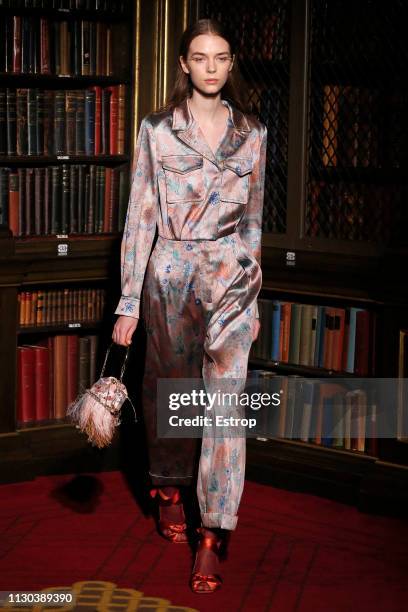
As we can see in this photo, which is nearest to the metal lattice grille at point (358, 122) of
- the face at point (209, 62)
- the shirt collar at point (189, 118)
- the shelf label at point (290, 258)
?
the shelf label at point (290, 258)

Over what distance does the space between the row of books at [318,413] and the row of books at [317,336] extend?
0.09 m

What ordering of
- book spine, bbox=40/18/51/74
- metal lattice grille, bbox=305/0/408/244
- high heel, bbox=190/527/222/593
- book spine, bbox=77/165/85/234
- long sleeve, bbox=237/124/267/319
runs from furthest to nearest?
1. book spine, bbox=77/165/85/234
2. book spine, bbox=40/18/51/74
3. metal lattice grille, bbox=305/0/408/244
4. long sleeve, bbox=237/124/267/319
5. high heel, bbox=190/527/222/593

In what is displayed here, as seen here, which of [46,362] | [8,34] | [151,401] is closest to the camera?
[151,401]

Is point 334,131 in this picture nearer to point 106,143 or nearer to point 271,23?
point 271,23

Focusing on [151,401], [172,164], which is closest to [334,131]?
[172,164]

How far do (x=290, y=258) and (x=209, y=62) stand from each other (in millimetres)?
1293

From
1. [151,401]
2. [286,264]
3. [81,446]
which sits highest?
Answer: [286,264]

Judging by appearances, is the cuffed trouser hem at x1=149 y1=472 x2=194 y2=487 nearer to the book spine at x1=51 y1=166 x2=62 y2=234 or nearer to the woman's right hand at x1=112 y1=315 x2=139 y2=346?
the woman's right hand at x1=112 y1=315 x2=139 y2=346

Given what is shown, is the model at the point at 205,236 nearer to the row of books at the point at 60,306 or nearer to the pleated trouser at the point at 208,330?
the pleated trouser at the point at 208,330

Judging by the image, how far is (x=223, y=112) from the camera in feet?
12.6

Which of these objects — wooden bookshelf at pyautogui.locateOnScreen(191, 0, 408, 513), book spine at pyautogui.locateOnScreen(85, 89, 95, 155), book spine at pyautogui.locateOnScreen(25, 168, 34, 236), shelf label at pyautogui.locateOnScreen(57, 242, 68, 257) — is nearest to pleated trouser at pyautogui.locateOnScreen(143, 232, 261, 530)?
wooden bookshelf at pyautogui.locateOnScreen(191, 0, 408, 513)

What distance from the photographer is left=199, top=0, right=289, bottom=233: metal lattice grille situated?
4805 millimetres

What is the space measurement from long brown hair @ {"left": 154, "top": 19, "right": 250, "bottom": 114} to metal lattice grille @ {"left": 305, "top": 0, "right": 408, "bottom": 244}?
889mm

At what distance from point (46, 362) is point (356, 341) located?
1368 mm
